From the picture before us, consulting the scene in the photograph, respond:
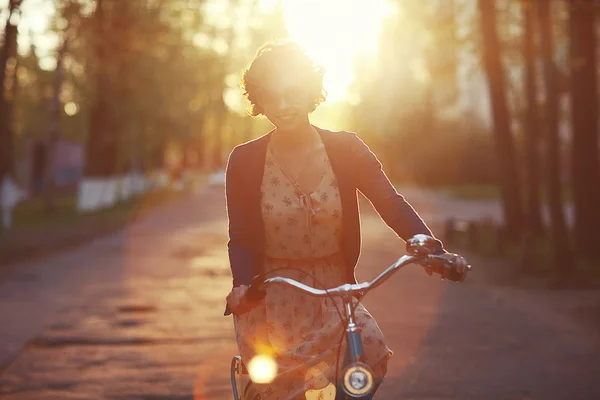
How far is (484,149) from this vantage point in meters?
64.8

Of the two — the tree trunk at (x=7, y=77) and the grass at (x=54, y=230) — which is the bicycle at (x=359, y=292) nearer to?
A: the tree trunk at (x=7, y=77)

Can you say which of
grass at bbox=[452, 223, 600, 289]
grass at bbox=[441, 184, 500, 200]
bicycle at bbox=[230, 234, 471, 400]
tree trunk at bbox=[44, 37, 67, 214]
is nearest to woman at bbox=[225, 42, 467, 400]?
bicycle at bbox=[230, 234, 471, 400]

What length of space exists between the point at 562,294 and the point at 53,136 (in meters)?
23.5

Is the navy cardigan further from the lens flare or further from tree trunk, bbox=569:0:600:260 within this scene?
tree trunk, bbox=569:0:600:260

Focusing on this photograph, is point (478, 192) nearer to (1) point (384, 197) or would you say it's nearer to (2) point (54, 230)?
(2) point (54, 230)

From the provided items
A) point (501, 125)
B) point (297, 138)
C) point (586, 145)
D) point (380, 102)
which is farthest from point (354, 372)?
point (380, 102)

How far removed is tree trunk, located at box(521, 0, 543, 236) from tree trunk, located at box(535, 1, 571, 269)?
1.71 m

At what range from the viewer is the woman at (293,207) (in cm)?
416

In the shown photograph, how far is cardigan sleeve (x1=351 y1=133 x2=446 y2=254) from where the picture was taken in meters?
3.98

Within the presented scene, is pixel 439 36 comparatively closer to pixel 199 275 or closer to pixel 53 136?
→ pixel 199 275

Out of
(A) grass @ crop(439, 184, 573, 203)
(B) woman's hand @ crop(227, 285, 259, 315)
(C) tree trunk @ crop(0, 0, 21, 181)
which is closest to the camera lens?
(B) woman's hand @ crop(227, 285, 259, 315)

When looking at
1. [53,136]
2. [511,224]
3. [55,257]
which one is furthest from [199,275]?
[53,136]

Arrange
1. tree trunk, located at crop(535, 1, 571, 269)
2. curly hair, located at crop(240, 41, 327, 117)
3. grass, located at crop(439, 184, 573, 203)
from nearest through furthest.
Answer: curly hair, located at crop(240, 41, 327, 117), tree trunk, located at crop(535, 1, 571, 269), grass, located at crop(439, 184, 573, 203)

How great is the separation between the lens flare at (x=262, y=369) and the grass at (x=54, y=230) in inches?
635
